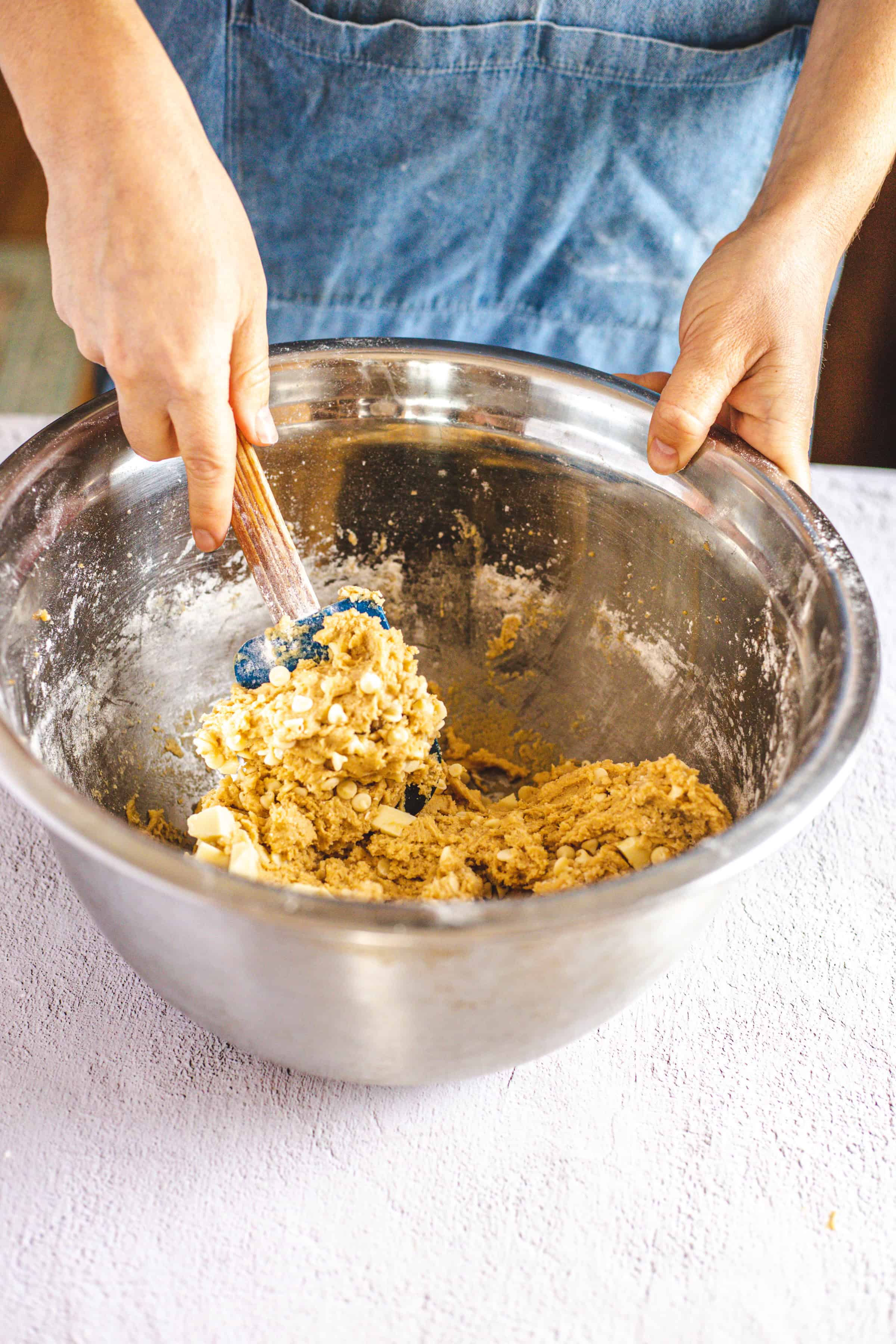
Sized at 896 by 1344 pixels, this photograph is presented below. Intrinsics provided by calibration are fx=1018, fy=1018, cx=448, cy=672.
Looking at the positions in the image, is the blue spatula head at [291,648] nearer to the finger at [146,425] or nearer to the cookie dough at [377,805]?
the cookie dough at [377,805]

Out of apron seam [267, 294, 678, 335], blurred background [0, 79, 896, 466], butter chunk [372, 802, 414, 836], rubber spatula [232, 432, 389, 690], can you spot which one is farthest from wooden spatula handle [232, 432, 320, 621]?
blurred background [0, 79, 896, 466]

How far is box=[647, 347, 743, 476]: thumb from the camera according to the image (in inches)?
32.9

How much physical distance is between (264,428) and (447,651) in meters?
0.33

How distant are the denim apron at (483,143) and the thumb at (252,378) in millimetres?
487

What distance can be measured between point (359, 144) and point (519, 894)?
0.86 metres

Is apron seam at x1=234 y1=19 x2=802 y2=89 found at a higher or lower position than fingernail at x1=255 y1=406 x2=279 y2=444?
higher

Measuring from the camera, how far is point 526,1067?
2.58 feet

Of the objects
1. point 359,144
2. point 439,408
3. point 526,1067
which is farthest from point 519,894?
point 359,144

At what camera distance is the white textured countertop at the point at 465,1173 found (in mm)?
652

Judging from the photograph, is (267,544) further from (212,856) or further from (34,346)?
(34,346)

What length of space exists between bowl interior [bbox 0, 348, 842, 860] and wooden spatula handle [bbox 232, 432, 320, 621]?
87mm

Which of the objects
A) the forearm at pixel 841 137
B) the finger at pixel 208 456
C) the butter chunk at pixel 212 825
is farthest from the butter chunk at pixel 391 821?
the forearm at pixel 841 137

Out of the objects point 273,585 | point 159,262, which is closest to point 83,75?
point 159,262

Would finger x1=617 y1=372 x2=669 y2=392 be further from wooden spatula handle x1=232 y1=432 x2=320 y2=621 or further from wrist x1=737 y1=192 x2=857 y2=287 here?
wooden spatula handle x1=232 y1=432 x2=320 y2=621
